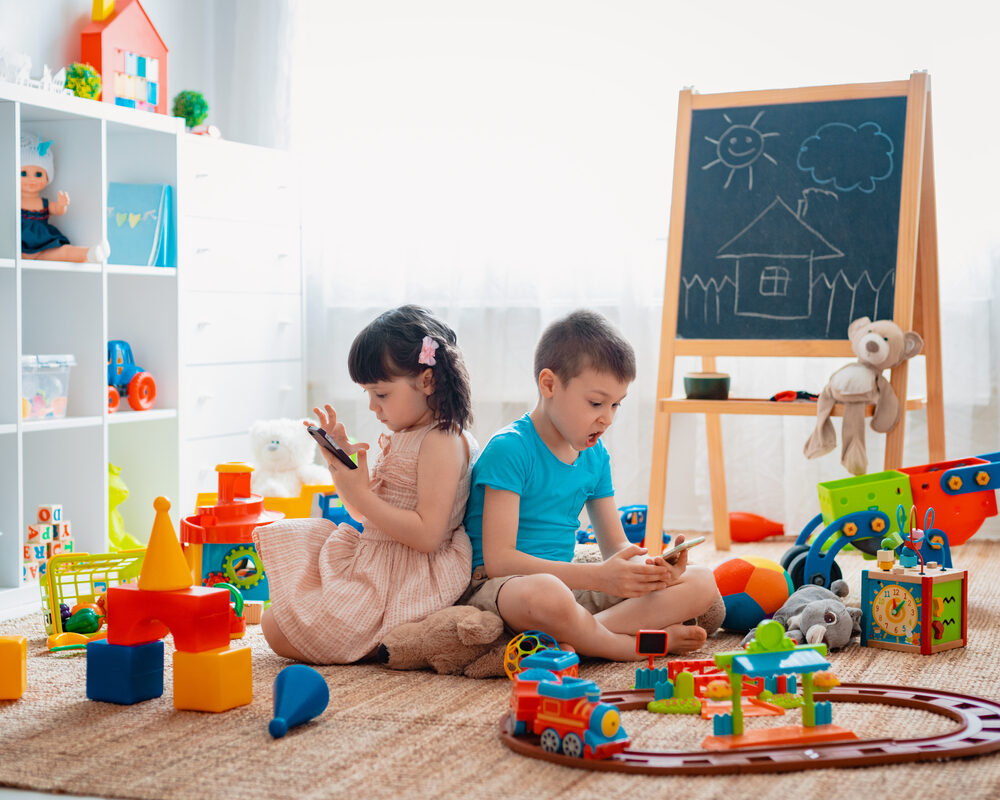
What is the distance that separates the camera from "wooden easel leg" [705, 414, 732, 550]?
3.08 metres

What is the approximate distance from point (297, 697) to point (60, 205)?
1.67 metres

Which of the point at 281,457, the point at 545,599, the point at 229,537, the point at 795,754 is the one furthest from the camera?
the point at 281,457

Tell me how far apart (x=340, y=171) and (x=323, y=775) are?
2.75 m

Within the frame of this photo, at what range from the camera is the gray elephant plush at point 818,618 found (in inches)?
72.2

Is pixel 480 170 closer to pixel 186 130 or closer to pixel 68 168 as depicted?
pixel 186 130

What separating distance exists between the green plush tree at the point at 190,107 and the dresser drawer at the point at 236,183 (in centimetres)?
16

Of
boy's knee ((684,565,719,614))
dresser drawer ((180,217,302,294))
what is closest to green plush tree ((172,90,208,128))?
dresser drawer ((180,217,302,294))

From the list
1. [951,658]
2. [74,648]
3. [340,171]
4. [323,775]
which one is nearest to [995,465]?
[951,658]

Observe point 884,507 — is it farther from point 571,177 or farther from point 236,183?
point 236,183

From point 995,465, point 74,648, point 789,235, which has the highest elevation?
point 789,235

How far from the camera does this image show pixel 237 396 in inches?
127

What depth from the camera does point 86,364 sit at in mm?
2701

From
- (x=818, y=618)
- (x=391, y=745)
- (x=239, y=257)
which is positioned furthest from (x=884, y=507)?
(x=239, y=257)

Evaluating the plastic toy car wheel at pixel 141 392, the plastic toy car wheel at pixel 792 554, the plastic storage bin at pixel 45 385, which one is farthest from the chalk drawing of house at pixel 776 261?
the plastic storage bin at pixel 45 385
